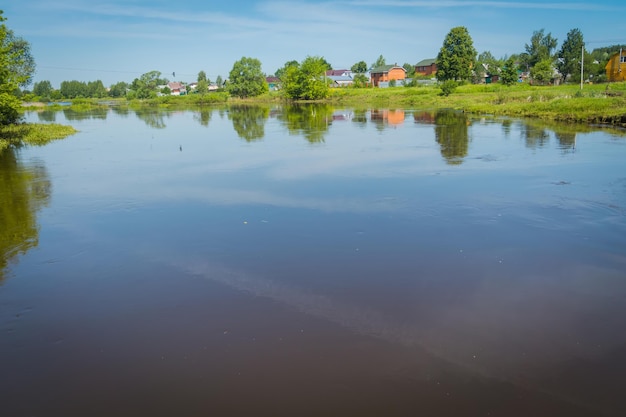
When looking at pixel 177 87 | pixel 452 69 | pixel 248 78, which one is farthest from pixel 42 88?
pixel 452 69

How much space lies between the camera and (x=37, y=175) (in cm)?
1833

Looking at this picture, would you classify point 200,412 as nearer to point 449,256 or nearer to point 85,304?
point 85,304

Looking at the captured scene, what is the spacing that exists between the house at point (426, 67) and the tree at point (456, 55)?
131ft

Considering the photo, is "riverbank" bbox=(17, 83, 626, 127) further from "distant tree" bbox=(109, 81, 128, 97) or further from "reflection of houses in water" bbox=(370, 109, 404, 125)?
"distant tree" bbox=(109, 81, 128, 97)

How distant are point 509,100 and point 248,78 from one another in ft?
226

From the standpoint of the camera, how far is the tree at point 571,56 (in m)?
73.4

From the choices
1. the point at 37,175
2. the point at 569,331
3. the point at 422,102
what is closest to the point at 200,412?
the point at 569,331

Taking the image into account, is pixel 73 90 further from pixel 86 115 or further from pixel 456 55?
pixel 456 55

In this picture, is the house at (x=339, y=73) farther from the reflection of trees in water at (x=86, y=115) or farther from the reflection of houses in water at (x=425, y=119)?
the reflection of houses in water at (x=425, y=119)

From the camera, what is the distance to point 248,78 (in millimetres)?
101750

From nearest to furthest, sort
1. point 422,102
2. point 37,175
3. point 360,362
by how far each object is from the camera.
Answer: point 360,362 → point 37,175 → point 422,102

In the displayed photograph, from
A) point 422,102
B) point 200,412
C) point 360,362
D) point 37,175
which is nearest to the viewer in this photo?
point 200,412

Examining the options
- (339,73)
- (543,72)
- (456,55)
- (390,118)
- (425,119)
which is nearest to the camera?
(425,119)

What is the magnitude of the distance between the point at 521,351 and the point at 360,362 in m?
2.08
